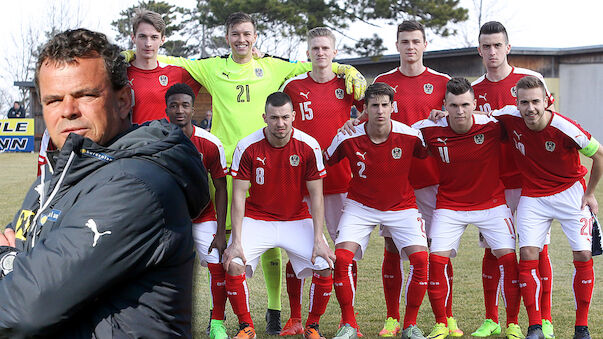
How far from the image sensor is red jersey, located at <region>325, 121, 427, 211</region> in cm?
562

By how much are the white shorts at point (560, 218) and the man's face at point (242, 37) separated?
8.83 feet

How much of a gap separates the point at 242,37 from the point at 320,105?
882 mm

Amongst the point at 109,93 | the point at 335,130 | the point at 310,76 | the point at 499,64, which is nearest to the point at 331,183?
the point at 335,130

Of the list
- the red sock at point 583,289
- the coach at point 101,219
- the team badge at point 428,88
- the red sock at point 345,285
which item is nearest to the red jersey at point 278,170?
the red sock at point 345,285

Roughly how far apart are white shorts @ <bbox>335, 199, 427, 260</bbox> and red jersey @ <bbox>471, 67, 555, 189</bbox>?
3.09 ft

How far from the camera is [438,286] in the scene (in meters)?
5.48

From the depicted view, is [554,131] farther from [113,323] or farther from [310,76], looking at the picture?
[113,323]

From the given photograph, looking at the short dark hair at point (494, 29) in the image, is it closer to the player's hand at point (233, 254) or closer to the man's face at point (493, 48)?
the man's face at point (493, 48)

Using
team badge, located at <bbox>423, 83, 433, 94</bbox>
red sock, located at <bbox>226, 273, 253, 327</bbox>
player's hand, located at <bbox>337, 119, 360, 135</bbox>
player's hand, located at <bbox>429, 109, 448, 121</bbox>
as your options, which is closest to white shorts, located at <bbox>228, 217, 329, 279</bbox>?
red sock, located at <bbox>226, 273, 253, 327</bbox>

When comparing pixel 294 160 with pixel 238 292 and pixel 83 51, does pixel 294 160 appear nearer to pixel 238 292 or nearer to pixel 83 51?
pixel 238 292

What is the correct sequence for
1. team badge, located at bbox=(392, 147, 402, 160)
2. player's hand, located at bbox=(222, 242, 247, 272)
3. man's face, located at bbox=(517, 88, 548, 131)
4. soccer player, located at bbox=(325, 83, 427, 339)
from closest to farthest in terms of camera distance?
1. man's face, located at bbox=(517, 88, 548, 131)
2. player's hand, located at bbox=(222, 242, 247, 272)
3. soccer player, located at bbox=(325, 83, 427, 339)
4. team badge, located at bbox=(392, 147, 402, 160)

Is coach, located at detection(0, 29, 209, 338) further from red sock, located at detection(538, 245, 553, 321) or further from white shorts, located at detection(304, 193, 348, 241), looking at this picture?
red sock, located at detection(538, 245, 553, 321)

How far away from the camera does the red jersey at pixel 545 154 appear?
543cm

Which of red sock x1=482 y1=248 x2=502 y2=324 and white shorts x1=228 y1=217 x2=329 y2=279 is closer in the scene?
white shorts x1=228 y1=217 x2=329 y2=279
